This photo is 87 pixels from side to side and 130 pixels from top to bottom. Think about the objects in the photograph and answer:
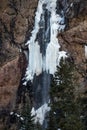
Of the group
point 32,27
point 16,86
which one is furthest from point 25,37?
point 16,86

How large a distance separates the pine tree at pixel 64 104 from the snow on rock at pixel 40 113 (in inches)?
169

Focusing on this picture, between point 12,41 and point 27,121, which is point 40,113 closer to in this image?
point 27,121

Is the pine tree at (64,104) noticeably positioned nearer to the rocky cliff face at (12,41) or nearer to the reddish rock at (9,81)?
the reddish rock at (9,81)

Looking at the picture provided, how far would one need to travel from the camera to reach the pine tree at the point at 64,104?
36000 millimetres

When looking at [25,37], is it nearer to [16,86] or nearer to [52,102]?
[16,86]

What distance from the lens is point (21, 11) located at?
1753 inches

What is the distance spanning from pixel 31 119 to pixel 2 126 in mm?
5809

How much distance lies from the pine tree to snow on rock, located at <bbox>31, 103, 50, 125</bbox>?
14.1 ft

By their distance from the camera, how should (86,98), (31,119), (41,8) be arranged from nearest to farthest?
(31,119), (86,98), (41,8)

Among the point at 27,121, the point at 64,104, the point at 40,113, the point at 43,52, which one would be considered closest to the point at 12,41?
the point at 43,52

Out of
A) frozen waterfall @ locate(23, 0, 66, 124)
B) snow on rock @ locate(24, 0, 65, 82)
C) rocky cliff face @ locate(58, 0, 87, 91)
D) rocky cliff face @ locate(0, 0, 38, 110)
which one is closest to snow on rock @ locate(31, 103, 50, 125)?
frozen waterfall @ locate(23, 0, 66, 124)

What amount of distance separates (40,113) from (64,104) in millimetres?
6047

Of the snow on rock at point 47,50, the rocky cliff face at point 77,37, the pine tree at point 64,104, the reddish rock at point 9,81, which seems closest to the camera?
the pine tree at point 64,104

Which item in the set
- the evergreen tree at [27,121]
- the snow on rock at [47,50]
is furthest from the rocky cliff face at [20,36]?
the evergreen tree at [27,121]
